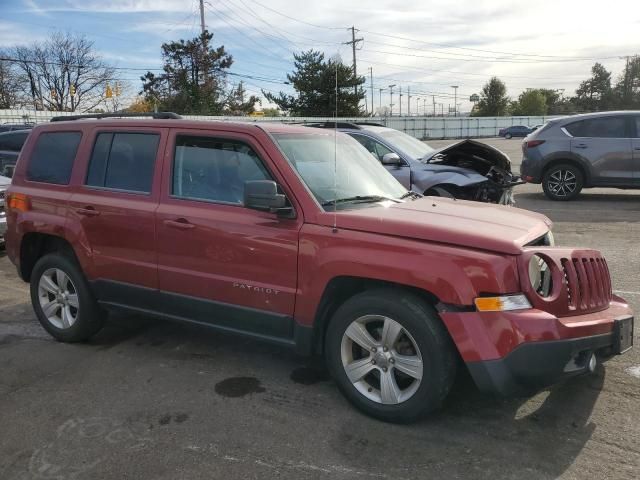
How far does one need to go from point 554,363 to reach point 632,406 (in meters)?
0.89

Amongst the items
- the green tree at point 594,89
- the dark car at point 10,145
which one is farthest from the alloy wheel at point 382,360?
the green tree at point 594,89

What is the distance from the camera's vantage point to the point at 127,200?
A: 4336mm

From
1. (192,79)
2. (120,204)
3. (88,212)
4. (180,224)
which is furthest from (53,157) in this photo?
(192,79)

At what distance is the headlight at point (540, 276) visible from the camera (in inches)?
123

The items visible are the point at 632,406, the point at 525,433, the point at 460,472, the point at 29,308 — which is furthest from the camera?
the point at 29,308

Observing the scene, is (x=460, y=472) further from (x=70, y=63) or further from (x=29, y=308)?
(x=70, y=63)

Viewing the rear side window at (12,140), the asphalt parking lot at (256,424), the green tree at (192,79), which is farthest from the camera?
the green tree at (192,79)

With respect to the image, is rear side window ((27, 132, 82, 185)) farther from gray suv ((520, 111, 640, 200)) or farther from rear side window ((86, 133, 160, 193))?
gray suv ((520, 111, 640, 200))

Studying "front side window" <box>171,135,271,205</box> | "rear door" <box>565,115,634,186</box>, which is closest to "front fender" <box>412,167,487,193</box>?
"rear door" <box>565,115,634,186</box>

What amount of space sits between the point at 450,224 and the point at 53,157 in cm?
349

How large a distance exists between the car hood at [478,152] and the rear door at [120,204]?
544cm

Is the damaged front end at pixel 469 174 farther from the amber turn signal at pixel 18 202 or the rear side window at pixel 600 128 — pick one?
the amber turn signal at pixel 18 202

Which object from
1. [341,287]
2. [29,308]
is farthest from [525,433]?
[29,308]

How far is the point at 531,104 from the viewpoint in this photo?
10556 cm
